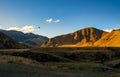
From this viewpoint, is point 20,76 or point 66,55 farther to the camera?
point 66,55

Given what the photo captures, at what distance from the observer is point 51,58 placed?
308 feet

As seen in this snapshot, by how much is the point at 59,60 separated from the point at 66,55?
16813 millimetres

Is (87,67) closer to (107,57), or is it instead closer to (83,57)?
(83,57)

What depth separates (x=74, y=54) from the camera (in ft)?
359

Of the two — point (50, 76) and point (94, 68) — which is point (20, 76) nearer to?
point (50, 76)

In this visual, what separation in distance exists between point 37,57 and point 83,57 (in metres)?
21.2

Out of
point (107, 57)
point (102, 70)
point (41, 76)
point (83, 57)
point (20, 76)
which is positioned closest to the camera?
point (20, 76)

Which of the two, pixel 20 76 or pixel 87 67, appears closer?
pixel 20 76

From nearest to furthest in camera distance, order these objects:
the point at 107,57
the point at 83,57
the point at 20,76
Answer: the point at 20,76 < the point at 83,57 < the point at 107,57

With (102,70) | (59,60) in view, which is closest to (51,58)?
(59,60)

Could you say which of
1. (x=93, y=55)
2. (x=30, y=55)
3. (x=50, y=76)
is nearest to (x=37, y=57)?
(x=30, y=55)

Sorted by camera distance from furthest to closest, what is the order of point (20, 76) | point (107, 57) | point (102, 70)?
point (107, 57) < point (102, 70) < point (20, 76)

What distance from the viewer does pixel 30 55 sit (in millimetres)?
94688

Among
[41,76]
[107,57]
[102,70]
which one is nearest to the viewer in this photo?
[41,76]
